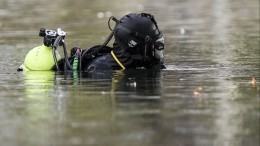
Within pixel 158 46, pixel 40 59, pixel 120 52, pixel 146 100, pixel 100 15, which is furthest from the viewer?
pixel 100 15

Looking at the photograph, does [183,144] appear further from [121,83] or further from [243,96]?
[121,83]

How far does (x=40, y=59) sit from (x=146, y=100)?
385 centimetres

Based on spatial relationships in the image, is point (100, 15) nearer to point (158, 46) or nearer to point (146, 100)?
point (158, 46)

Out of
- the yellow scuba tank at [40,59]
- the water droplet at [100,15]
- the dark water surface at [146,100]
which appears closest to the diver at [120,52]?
the yellow scuba tank at [40,59]

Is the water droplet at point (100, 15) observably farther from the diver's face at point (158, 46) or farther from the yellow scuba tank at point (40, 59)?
the diver's face at point (158, 46)

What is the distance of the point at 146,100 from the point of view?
10195 mm

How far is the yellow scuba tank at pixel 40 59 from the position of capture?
13.5m

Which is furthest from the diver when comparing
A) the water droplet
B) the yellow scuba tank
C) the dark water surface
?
the water droplet

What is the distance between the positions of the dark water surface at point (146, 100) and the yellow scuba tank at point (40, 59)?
233mm

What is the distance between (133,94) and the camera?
10.8m

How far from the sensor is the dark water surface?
8.05 m

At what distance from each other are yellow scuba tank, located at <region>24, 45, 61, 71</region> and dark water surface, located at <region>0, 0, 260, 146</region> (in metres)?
0.23

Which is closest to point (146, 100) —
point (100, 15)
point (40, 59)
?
point (40, 59)

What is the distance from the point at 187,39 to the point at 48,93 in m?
9.54
